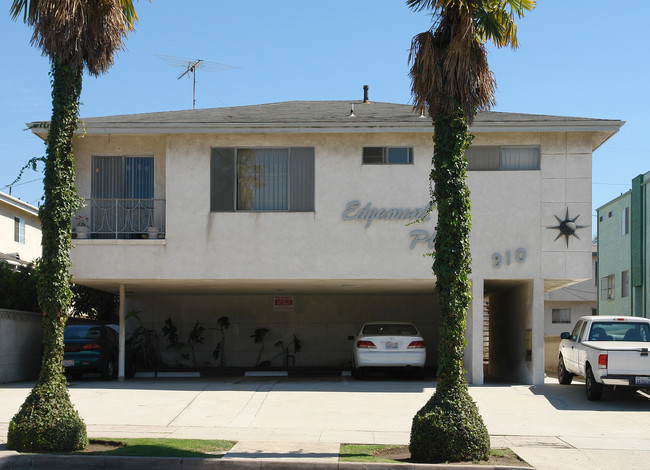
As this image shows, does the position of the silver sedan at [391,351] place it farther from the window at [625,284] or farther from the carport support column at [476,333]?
the window at [625,284]

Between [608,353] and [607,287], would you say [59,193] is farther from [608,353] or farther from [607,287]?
[607,287]

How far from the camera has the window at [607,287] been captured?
121 ft

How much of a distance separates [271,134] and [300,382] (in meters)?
5.83

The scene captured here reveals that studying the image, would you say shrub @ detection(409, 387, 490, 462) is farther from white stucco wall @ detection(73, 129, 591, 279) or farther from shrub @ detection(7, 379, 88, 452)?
white stucco wall @ detection(73, 129, 591, 279)

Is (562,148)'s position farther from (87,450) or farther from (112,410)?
(87,450)

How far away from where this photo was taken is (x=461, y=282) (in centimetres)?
1024

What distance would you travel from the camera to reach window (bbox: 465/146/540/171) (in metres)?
18.0

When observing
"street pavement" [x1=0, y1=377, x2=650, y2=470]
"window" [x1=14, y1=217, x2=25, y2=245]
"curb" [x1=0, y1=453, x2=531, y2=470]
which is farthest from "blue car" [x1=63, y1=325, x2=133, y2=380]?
"window" [x1=14, y1=217, x2=25, y2=245]

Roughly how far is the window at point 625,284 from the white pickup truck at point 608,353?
17708mm

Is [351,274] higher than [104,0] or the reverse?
Result: the reverse

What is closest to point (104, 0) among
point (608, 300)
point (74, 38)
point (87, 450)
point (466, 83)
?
point (74, 38)

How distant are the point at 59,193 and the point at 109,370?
32.2 feet

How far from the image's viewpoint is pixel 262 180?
18203 mm

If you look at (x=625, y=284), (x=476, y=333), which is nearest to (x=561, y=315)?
(x=625, y=284)
